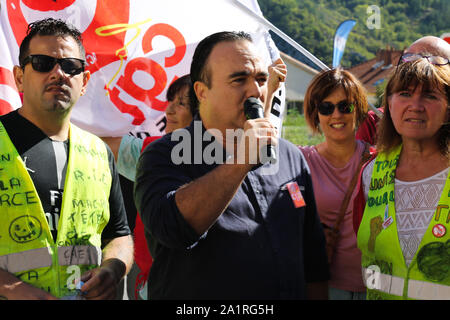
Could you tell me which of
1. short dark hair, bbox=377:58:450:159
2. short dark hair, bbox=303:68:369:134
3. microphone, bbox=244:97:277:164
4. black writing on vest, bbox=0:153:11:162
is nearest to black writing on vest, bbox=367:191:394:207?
short dark hair, bbox=377:58:450:159

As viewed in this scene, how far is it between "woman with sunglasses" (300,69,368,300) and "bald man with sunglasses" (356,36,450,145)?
8.5 inches

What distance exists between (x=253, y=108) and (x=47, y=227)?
103 cm

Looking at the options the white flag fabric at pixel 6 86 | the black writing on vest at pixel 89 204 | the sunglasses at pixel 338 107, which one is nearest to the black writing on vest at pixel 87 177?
the black writing on vest at pixel 89 204

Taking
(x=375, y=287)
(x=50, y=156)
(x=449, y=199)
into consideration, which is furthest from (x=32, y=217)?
(x=449, y=199)

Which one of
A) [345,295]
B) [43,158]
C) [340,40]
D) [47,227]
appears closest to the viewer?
[47,227]

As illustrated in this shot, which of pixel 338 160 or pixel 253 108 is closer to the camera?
pixel 253 108

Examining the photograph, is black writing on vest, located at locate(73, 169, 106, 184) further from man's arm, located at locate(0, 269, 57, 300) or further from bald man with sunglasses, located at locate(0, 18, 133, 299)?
man's arm, located at locate(0, 269, 57, 300)

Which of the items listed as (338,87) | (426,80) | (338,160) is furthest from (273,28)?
(426,80)

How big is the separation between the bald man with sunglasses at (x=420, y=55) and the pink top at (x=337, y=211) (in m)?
0.29

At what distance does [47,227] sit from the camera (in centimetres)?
212

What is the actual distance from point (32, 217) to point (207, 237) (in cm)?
79

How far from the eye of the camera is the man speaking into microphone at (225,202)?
169 centimetres

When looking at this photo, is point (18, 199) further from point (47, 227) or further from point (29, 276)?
point (29, 276)
